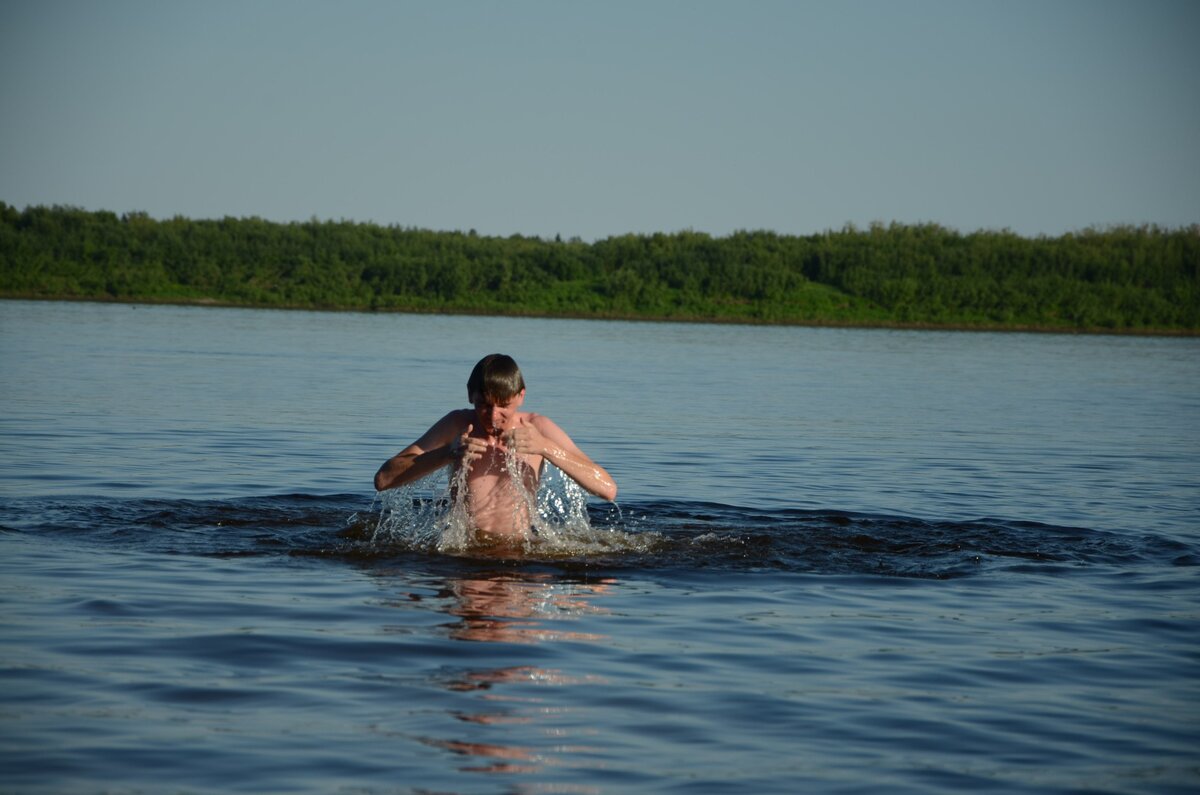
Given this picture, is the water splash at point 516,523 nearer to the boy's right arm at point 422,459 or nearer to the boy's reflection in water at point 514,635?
the boy's right arm at point 422,459

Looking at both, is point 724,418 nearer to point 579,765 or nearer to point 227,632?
point 227,632

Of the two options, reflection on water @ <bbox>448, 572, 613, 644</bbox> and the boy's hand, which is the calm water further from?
the boy's hand

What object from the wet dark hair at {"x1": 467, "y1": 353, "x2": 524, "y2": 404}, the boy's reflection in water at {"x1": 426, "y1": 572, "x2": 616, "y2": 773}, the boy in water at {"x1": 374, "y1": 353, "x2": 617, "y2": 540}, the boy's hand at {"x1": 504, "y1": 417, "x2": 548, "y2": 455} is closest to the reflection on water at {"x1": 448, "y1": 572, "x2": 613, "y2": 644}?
the boy's reflection in water at {"x1": 426, "y1": 572, "x2": 616, "y2": 773}

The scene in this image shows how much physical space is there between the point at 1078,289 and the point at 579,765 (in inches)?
3091

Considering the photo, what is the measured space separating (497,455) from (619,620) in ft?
7.51

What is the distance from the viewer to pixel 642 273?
275ft

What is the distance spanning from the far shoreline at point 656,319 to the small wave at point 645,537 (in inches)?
2406

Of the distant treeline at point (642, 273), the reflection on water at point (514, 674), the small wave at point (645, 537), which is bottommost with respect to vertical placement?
the reflection on water at point (514, 674)

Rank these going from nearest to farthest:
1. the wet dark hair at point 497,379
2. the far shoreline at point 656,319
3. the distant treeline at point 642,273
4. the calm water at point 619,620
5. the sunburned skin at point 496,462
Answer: the calm water at point 619,620
the wet dark hair at point 497,379
the sunburned skin at point 496,462
the far shoreline at point 656,319
the distant treeline at point 642,273

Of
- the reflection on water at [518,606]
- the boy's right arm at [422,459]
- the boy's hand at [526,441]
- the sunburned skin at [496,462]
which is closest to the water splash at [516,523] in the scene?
the sunburned skin at [496,462]

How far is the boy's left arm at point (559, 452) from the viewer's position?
948 cm

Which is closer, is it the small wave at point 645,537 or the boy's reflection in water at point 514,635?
the boy's reflection in water at point 514,635

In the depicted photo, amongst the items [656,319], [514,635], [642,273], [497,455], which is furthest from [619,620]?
[642,273]

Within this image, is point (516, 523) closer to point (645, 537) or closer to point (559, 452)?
point (559, 452)
